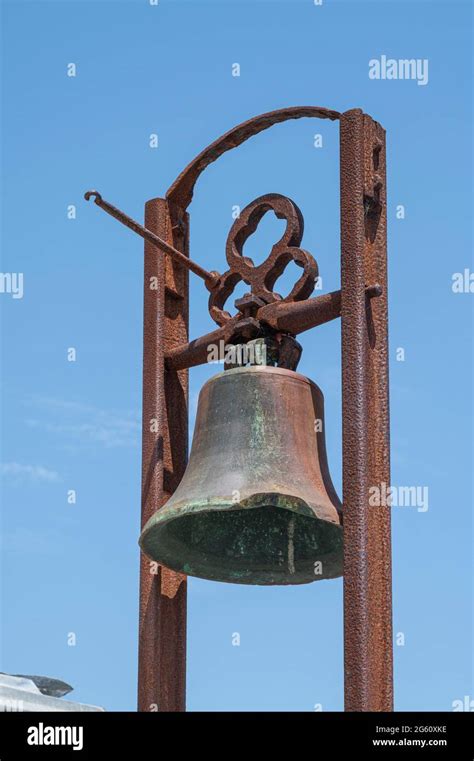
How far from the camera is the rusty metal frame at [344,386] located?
7516 mm

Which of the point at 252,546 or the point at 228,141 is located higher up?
the point at 228,141

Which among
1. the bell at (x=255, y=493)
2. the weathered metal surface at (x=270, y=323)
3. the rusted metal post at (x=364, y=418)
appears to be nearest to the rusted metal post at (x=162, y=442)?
the weathered metal surface at (x=270, y=323)

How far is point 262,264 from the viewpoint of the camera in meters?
8.52

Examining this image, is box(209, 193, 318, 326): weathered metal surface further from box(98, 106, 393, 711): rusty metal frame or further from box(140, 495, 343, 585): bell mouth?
box(140, 495, 343, 585): bell mouth

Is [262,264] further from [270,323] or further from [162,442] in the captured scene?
[162,442]

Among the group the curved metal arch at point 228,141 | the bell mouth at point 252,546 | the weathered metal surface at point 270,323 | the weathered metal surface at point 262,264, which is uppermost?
the curved metal arch at point 228,141

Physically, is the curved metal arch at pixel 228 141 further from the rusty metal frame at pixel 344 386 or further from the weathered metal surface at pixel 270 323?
the weathered metal surface at pixel 270 323

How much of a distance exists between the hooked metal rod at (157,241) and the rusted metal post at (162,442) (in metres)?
0.18

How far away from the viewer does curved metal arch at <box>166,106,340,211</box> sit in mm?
8396

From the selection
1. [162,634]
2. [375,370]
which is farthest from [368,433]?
[162,634]

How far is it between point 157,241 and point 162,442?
906mm

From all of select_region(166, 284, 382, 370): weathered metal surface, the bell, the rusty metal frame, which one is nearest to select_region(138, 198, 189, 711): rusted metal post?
the rusty metal frame

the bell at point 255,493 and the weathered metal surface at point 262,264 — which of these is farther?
the weathered metal surface at point 262,264

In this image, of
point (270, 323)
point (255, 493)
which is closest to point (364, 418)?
point (255, 493)
